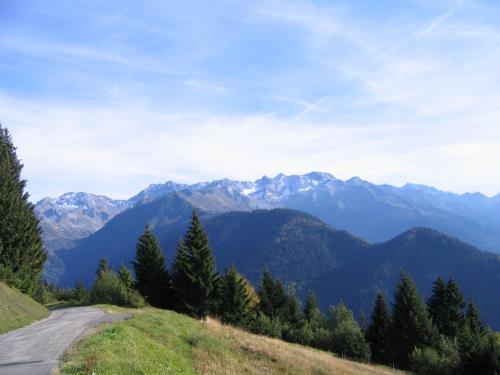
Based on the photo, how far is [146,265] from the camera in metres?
58.4

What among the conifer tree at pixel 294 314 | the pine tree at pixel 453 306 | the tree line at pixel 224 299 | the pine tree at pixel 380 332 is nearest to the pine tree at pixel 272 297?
the tree line at pixel 224 299

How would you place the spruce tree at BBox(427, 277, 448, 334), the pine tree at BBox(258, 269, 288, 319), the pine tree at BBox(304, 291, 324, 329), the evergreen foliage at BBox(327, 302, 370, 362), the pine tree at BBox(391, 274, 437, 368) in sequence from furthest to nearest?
the pine tree at BBox(304, 291, 324, 329)
the pine tree at BBox(258, 269, 288, 319)
the spruce tree at BBox(427, 277, 448, 334)
the pine tree at BBox(391, 274, 437, 368)
the evergreen foliage at BBox(327, 302, 370, 362)

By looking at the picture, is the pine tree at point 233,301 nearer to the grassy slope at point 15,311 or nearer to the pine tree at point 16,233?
the pine tree at point 16,233

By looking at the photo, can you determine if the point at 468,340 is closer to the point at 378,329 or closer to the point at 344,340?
the point at 344,340

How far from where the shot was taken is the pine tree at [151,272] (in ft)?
190

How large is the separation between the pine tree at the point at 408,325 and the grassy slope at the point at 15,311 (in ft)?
154

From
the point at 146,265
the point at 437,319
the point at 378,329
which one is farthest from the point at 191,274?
the point at 437,319

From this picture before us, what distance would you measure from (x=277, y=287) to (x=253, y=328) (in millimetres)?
28171

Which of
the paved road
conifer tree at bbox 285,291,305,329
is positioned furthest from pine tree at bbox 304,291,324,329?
the paved road

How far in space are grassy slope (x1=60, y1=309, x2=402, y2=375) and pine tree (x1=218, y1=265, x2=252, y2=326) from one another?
2803 centimetres

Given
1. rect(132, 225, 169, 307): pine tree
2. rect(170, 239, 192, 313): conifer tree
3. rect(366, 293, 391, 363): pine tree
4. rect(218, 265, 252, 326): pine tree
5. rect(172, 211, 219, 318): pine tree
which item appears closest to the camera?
rect(172, 211, 219, 318): pine tree

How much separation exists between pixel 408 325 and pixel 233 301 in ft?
84.6

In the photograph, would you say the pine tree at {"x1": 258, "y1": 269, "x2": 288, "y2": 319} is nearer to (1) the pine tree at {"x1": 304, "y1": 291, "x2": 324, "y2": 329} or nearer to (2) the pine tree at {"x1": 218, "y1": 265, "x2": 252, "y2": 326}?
Result: (1) the pine tree at {"x1": 304, "y1": 291, "x2": 324, "y2": 329}

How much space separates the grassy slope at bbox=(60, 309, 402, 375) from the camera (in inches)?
672
